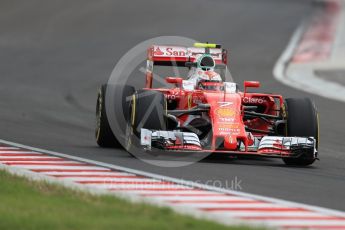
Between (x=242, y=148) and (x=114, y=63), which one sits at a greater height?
(x=114, y=63)

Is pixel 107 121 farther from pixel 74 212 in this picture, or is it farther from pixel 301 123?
pixel 74 212

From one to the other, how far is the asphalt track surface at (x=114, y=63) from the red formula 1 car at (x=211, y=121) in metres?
0.31

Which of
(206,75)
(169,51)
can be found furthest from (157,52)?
(206,75)

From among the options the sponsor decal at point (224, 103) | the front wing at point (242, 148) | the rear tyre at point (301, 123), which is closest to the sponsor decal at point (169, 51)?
the sponsor decal at point (224, 103)

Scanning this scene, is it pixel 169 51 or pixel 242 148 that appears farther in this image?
pixel 169 51

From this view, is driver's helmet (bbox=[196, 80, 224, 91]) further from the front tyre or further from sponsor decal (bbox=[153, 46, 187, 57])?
sponsor decal (bbox=[153, 46, 187, 57])

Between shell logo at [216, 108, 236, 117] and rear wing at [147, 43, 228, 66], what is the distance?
295 cm

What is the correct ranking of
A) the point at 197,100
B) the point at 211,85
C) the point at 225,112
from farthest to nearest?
the point at 211,85, the point at 197,100, the point at 225,112

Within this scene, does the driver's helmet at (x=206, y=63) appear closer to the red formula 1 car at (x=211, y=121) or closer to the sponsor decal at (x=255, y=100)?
the red formula 1 car at (x=211, y=121)

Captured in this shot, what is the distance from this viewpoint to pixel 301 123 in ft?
48.4

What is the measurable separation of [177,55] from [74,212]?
28.1ft

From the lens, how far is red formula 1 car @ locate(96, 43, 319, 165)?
14.0 metres

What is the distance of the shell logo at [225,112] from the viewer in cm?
1447

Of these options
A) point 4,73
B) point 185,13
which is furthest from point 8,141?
point 185,13
